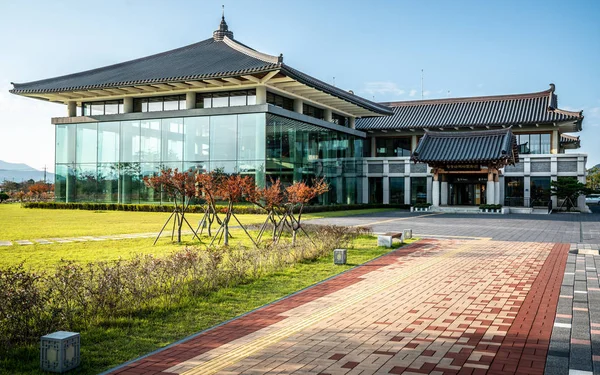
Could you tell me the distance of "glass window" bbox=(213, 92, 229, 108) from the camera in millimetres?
32062

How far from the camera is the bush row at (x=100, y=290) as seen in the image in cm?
570

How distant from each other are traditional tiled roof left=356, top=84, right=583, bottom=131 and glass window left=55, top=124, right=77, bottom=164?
23.2 meters

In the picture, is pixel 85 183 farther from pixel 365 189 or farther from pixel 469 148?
pixel 469 148

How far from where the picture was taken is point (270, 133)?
3117cm

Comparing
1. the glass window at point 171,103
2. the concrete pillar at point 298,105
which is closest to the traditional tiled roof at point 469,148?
the concrete pillar at point 298,105

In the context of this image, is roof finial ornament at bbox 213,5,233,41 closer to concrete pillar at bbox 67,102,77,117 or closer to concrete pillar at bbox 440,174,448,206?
concrete pillar at bbox 67,102,77,117

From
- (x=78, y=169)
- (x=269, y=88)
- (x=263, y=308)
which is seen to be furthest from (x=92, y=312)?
(x=78, y=169)

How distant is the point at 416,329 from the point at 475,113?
41493 millimetres

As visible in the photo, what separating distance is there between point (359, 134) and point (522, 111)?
43.4ft

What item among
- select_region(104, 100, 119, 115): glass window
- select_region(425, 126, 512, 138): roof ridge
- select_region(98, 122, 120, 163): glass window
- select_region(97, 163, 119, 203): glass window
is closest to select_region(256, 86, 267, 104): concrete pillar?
select_region(98, 122, 120, 163): glass window

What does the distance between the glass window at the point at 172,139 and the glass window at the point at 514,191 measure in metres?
25.2

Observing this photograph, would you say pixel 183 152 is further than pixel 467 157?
No

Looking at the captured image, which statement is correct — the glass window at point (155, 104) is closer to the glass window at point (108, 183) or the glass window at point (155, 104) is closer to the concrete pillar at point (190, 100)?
the concrete pillar at point (190, 100)

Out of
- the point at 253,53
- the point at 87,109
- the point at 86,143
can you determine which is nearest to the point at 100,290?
the point at 253,53
